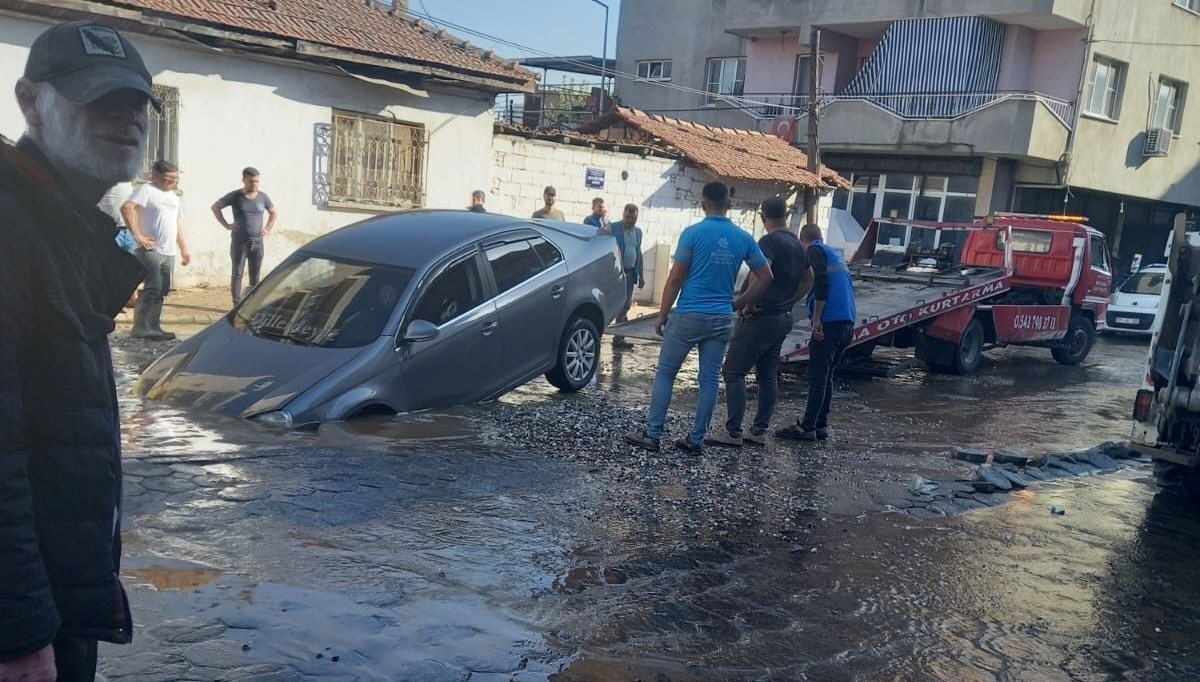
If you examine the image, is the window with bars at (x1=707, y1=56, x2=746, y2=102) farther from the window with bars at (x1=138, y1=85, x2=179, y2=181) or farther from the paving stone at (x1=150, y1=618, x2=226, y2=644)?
the paving stone at (x1=150, y1=618, x2=226, y2=644)

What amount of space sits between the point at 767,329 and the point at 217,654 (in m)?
5.33

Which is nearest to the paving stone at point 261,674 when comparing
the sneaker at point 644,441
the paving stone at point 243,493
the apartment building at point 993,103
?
the paving stone at point 243,493

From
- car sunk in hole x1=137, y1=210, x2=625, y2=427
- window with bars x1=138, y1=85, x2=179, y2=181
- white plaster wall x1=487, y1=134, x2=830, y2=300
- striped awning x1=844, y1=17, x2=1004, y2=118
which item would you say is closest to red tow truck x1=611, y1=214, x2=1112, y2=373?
car sunk in hole x1=137, y1=210, x2=625, y2=427

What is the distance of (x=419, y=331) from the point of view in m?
7.43

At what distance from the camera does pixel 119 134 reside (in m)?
2.09

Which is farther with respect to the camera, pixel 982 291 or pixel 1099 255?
pixel 1099 255

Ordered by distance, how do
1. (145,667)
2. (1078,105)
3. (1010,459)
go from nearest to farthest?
(145,667)
(1010,459)
(1078,105)

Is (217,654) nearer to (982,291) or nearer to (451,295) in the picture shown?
(451,295)

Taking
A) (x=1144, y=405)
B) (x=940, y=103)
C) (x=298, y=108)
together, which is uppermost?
(x=940, y=103)

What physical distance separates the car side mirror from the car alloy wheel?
2.05 meters

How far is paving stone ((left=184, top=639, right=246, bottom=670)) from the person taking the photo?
11.8ft

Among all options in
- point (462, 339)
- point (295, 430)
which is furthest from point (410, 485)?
point (462, 339)

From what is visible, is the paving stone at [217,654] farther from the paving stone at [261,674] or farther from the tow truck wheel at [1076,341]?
the tow truck wheel at [1076,341]

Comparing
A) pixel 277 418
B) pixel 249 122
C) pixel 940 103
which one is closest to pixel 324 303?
pixel 277 418
